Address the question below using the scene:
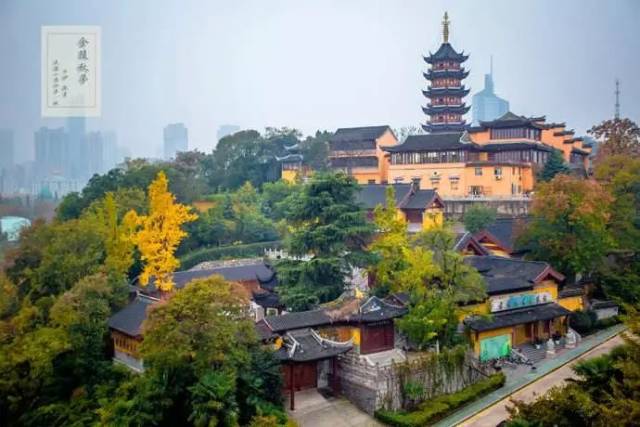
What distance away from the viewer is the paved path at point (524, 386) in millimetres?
11469

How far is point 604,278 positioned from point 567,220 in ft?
8.02

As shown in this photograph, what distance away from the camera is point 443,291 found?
13.6 m

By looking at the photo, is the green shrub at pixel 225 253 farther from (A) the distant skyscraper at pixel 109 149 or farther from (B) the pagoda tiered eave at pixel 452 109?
(B) the pagoda tiered eave at pixel 452 109

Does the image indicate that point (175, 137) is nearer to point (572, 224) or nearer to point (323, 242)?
point (323, 242)

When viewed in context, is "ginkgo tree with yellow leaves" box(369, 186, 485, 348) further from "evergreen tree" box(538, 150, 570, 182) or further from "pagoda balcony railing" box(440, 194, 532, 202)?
"evergreen tree" box(538, 150, 570, 182)

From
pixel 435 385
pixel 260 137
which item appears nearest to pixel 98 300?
pixel 435 385

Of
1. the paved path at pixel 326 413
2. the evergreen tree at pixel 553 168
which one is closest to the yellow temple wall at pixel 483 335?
the paved path at pixel 326 413

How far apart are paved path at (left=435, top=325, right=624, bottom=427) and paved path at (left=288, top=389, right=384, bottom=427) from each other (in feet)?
4.98

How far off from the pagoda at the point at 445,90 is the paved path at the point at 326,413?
79.6ft

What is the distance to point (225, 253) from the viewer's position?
22859 mm

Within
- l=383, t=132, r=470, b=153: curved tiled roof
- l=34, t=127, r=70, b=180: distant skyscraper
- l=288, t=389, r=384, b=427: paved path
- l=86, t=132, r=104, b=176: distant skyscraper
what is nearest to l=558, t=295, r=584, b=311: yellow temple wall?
l=288, t=389, r=384, b=427: paved path

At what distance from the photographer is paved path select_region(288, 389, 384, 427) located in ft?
37.4

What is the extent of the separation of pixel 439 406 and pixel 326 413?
7.36 feet

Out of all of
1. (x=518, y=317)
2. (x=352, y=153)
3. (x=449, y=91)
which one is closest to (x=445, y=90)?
(x=449, y=91)
